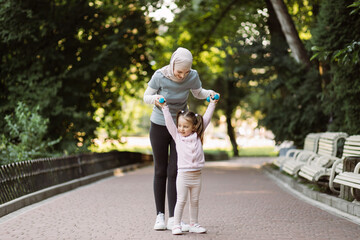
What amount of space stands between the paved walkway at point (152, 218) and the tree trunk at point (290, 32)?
6.31 m

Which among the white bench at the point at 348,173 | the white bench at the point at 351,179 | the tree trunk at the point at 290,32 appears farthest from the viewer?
the tree trunk at the point at 290,32

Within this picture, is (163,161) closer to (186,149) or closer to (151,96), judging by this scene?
(186,149)

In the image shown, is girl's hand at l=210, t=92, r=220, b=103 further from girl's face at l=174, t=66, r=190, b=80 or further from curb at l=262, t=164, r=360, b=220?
curb at l=262, t=164, r=360, b=220

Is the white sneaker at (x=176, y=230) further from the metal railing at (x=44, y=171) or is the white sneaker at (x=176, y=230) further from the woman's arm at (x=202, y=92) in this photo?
the metal railing at (x=44, y=171)

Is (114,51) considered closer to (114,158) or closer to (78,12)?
(78,12)

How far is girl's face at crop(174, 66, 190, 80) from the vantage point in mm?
5922

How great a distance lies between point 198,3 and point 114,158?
7.98 m

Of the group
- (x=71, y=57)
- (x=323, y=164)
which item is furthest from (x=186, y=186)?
(x=71, y=57)

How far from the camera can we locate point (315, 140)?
12.5m

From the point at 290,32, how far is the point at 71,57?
679 cm

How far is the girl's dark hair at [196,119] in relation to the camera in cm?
593

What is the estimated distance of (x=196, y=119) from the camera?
19.6 ft

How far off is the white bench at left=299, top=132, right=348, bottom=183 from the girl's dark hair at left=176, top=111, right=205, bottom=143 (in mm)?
3896

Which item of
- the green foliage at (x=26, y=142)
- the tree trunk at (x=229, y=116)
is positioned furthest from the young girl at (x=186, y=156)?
the tree trunk at (x=229, y=116)
